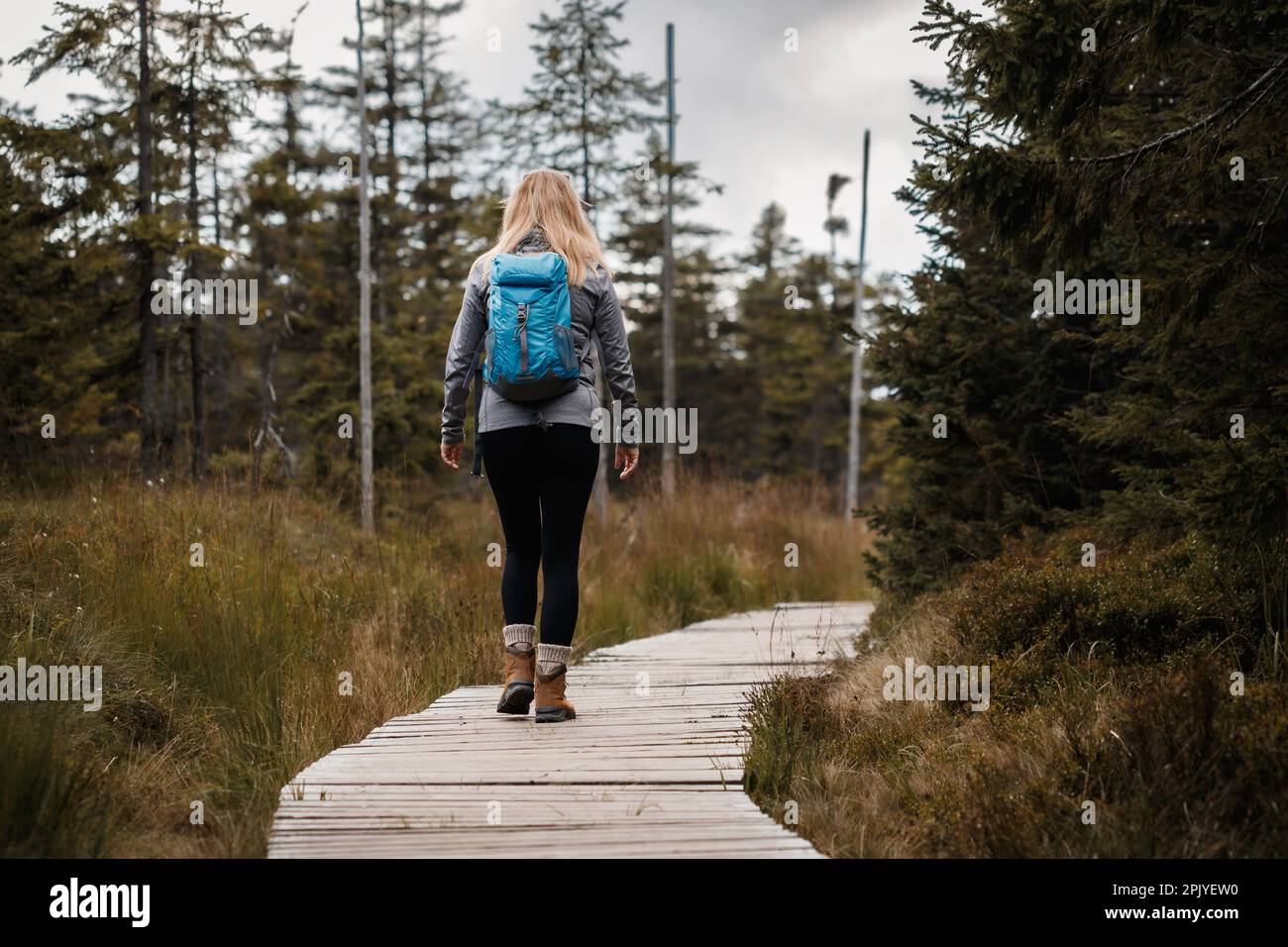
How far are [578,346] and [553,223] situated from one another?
55 centimetres

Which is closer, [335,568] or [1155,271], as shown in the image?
[1155,271]

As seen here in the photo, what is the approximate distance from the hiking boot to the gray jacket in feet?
3.23

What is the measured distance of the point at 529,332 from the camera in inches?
147

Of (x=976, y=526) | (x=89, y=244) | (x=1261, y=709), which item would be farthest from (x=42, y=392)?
(x=1261, y=709)

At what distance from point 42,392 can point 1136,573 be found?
13740 mm

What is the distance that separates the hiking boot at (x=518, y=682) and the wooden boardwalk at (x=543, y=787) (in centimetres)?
7

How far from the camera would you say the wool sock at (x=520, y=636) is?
409 centimetres

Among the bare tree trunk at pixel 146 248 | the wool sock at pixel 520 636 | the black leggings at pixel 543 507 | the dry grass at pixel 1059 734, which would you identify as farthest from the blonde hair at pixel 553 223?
the bare tree trunk at pixel 146 248

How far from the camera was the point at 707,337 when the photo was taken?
3906 centimetres

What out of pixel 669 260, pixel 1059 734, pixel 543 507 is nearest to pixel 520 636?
pixel 543 507

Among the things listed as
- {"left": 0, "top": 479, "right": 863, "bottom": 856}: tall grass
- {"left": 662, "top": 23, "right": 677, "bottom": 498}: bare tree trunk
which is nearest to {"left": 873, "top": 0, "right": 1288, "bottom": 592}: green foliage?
{"left": 0, "top": 479, "right": 863, "bottom": 856}: tall grass

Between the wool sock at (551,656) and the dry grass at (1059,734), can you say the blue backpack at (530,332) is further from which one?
the dry grass at (1059,734)

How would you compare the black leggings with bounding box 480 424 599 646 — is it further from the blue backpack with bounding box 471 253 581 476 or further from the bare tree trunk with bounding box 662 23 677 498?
the bare tree trunk with bounding box 662 23 677 498
